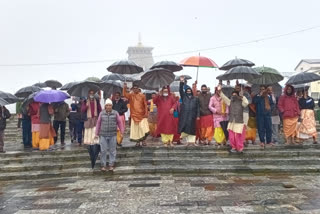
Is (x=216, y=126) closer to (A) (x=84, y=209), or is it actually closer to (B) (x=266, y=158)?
(B) (x=266, y=158)

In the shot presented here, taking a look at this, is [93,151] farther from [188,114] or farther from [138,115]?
[188,114]

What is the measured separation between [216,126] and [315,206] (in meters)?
4.49

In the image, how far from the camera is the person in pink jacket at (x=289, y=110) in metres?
9.49

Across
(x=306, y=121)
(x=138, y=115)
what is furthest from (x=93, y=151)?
(x=306, y=121)

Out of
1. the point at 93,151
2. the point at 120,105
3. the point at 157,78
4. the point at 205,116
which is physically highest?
the point at 157,78

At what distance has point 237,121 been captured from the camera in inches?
345

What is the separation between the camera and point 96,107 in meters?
9.17

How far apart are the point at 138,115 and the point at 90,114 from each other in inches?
51.0

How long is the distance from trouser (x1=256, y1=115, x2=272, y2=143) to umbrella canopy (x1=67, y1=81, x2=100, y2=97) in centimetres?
460

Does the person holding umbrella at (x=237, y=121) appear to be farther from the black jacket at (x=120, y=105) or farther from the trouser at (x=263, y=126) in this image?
the black jacket at (x=120, y=105)

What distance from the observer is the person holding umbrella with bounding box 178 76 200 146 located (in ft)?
30.5

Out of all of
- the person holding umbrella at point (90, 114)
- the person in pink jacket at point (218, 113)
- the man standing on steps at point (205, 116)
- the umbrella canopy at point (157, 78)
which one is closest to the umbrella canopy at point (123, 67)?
the umbrella canopy at point (157, 78)

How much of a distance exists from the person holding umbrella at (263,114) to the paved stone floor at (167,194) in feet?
6.77

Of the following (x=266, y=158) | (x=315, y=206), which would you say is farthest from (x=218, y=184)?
(x=266, y=158)
